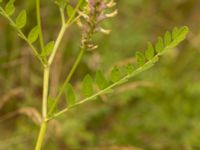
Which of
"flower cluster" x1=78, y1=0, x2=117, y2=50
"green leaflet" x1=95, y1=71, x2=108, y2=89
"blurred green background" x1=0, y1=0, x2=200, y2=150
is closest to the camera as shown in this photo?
"flower cluster" x1=78, y1=0, x2=117, y2=50

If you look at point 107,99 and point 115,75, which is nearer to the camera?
point 115,75

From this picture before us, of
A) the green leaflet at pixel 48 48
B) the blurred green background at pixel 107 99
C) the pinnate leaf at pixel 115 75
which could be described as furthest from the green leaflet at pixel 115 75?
the blurred green background at pixel 107 99

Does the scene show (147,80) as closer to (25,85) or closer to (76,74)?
(76,74)

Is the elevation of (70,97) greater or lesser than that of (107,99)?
greater

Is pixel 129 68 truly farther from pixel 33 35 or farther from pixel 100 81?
pixel 33 35

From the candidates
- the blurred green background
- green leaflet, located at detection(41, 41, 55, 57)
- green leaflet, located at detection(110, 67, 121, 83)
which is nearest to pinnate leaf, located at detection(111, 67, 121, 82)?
green leaflet, located at detection(110, 67, 121, 83)

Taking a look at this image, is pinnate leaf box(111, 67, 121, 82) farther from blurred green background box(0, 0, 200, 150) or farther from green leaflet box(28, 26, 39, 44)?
blurred green background box(0, 0, 200, 150)

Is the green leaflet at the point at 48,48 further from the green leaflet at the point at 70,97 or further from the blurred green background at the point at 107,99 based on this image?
the blurred green background at the point at 107,99

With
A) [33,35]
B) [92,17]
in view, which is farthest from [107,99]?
[92,17]
